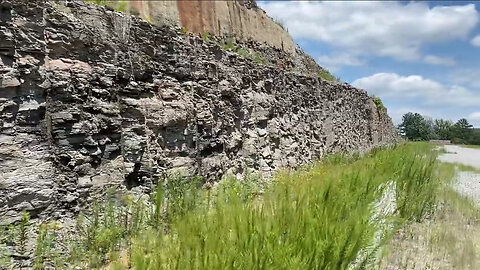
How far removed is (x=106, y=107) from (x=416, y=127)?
94287 millimetres

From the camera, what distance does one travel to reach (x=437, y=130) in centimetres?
9688

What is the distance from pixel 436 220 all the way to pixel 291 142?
5.66 meters

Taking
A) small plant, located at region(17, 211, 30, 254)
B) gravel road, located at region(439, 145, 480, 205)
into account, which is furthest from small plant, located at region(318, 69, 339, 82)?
small plant, located at region(17, 211, 30, 254)

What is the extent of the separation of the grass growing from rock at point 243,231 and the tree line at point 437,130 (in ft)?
286

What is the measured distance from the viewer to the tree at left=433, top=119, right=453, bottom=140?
9121cm

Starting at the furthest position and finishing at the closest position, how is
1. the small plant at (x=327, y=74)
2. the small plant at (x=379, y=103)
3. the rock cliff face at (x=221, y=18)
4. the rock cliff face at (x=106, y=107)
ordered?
the small plant at (x=379, y=103) < the small plant at (x=327, y=74) < the rock cliff face at (x=221, y=18) < the rock cliff face at (x=106, y=107)

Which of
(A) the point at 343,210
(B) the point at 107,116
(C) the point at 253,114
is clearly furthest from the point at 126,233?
(C) the point at 253,114

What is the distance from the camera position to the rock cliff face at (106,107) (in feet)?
14.5

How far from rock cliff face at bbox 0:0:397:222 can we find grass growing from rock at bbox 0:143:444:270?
0.58 m

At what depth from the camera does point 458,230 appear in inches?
229

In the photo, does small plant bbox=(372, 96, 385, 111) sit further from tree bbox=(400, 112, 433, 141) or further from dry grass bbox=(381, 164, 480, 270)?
tree bbox=(400, 112, 433, 141)

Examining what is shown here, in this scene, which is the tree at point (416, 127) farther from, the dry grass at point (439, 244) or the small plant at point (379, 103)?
the dry grass at point (439, 244)

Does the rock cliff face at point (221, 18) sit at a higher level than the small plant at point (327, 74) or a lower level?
higher

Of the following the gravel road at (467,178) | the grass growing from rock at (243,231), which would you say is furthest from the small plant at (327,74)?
the grass growing from rock at (243,231)
